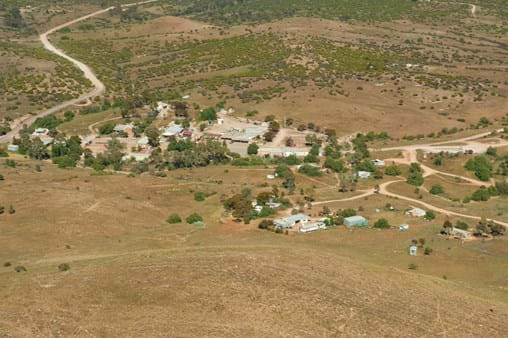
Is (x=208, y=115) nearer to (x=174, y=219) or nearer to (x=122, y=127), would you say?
(x=122, y=127)

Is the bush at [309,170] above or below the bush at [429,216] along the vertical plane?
below

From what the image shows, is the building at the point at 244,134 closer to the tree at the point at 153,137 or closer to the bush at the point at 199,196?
the tree at the point at 153,137

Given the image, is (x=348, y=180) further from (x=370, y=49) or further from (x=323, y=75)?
(x=370, y=49)

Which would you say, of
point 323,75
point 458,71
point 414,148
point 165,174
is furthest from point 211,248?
point 458,71

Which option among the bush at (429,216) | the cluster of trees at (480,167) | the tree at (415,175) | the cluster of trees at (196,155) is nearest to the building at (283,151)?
the cluster of trees at (196,155)

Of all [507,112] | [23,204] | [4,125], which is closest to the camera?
[23,204]

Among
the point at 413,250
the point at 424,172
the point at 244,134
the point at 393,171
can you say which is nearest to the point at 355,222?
the point at 413,250

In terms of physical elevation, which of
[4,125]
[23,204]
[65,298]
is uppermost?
[65,298]
